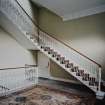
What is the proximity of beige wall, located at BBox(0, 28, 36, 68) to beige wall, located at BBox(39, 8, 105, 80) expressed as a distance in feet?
6.30

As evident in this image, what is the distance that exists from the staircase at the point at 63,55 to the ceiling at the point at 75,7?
1.52 meters

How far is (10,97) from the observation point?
16.8 ft

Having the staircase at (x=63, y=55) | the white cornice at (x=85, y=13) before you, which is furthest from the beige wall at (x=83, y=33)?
the staircase at (x=63, y=55)

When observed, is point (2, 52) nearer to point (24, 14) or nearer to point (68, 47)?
point (24, 14)

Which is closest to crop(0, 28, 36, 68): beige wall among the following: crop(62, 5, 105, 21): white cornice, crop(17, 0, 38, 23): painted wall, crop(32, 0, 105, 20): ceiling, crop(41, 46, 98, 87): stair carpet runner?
crop(41, 46, 98, 87): stair carpet runner

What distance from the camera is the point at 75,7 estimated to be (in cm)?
681

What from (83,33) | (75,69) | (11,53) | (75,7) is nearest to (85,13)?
(75,7)

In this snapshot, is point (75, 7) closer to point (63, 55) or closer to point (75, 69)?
point (63, 55)

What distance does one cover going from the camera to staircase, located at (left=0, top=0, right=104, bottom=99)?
19.0 ft

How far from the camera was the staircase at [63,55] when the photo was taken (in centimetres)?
579

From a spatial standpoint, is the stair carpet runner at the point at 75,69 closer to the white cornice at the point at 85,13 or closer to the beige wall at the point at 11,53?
the beige wall at the point at 11,53

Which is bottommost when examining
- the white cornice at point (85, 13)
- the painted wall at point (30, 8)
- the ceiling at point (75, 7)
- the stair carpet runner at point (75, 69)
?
the stair carpet runner at point (75, 69)

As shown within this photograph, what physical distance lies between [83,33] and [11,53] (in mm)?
4010

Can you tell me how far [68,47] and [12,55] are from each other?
10.1 ft
